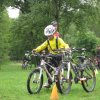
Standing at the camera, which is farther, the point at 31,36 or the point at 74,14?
the point at 31,36

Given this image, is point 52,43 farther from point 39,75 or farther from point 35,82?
point 35,82

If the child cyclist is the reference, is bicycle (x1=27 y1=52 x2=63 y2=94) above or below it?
below

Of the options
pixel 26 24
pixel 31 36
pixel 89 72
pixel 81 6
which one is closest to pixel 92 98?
pixel 89 72

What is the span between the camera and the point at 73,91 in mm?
12062

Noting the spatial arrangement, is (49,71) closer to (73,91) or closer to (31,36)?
(73,91)

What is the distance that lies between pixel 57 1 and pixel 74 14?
1.97 metres

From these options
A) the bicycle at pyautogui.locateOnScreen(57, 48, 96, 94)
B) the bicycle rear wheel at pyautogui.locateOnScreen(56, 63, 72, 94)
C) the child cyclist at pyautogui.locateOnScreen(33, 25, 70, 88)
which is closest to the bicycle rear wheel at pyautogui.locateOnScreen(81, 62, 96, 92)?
the bicycle at pyautogui.locateOnScreen(57, 48, 96, 94)

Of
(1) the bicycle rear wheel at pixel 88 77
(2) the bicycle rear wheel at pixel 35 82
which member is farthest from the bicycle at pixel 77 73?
(2) the bicycle rear wheel at pixel 35 82

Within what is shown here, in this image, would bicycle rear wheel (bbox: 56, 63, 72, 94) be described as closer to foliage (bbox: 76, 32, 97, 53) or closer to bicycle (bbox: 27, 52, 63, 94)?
bicycle (bbox: 27, 52, 63, 94)

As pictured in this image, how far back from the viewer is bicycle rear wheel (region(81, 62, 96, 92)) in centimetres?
1204

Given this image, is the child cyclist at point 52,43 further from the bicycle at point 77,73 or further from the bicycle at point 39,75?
the bicycle at point 77,73

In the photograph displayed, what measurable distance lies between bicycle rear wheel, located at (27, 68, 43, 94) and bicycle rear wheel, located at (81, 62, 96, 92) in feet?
4.21

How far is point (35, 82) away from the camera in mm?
11266

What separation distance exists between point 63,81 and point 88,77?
3.75 feet
